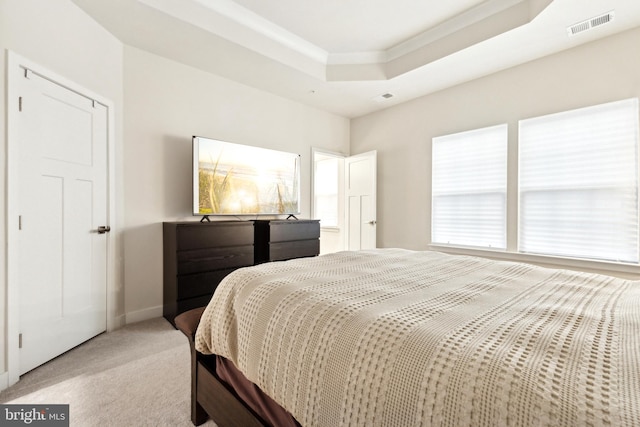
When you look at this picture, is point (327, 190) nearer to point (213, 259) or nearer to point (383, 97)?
point (383, 97)

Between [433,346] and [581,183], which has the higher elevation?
[581,183]

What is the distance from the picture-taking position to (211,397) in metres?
1.38

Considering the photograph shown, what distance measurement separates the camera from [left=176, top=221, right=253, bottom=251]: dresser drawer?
9.12ft

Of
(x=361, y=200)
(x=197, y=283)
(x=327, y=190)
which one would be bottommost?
(x=197, y=283)

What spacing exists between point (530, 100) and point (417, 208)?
1794mm

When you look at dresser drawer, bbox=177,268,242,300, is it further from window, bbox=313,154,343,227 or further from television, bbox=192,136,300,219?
window, bbox=313,154,343,227

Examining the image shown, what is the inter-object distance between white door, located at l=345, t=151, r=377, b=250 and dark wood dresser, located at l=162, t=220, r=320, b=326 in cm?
169

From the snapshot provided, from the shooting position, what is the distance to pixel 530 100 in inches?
125

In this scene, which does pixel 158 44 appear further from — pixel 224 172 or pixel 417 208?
pixel 417 208

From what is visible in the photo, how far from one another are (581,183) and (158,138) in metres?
4.37

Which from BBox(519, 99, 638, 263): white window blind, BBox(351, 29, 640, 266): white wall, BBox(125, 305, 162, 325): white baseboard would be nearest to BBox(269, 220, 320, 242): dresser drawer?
BBox(351, 29, 640, 266): white wall

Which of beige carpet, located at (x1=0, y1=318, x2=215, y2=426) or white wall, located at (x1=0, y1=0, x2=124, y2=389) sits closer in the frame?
beige carpet, located at (x1=0, y1=318, x2=215, y2=426)

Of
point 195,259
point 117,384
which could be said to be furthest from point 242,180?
point 117,384

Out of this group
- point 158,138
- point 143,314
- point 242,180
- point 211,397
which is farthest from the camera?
point 242,180
